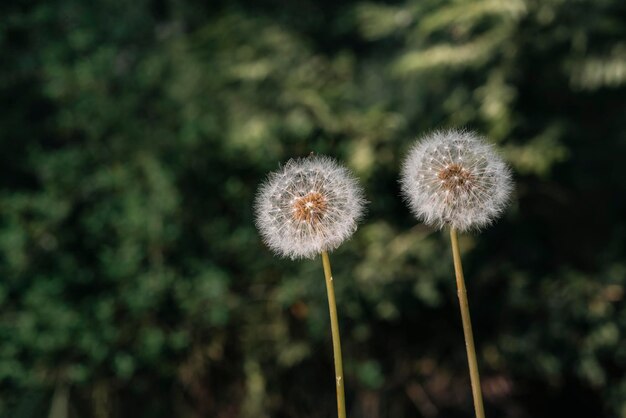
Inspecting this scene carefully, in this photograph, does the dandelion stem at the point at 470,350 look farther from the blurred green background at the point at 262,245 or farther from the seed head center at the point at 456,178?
the blurred green background at the point at 262,245

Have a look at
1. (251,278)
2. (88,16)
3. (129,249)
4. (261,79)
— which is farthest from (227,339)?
(88,16)

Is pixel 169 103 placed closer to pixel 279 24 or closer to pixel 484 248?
pixel 279 24

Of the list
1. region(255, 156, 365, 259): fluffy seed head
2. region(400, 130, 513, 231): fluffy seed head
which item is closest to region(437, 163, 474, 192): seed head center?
region(400, 130, 513, 231): fluffy seed head

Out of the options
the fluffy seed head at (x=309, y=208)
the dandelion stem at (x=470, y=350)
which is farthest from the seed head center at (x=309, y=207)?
the dandelion stem at (x=470, y=350)

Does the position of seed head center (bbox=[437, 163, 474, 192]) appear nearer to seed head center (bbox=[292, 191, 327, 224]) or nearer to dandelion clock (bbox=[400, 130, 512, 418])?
dandelion clock (bbox=[400, 130, 512, 418])

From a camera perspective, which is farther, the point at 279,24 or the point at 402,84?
the point at 279,24

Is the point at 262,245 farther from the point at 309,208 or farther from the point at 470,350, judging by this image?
the point at 470,350
